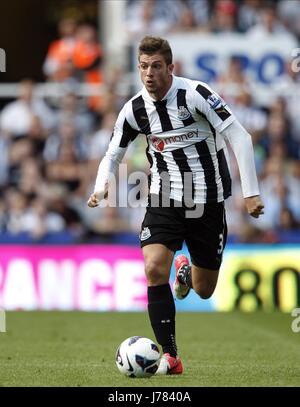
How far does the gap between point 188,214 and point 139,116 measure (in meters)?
0.83

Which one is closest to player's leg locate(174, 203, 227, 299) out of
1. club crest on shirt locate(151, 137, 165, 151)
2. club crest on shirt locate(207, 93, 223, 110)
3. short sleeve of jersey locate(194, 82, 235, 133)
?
club crest on shirt locate(151, 137, 165, 151)

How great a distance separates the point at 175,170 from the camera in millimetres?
8086

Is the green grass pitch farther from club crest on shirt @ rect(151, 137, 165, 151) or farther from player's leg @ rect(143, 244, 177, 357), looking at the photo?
club crest on shirt @ rect(151, 137, 165, 151)

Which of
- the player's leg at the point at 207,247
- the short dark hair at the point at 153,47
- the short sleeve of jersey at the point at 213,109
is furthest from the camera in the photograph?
the player's leg at the point at 207,247

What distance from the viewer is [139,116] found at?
8055mm

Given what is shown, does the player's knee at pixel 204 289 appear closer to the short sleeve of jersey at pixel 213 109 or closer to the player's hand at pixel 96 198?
the player's hand at pixel 96 198

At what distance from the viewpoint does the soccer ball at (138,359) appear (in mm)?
7414

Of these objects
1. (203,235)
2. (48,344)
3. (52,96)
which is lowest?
(48,344)

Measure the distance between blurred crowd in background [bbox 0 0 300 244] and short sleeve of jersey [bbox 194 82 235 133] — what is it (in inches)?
253

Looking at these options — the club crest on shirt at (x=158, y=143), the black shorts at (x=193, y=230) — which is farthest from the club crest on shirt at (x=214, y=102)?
the black shorts at (x=193, y=230)

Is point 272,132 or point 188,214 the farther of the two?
point 272,132

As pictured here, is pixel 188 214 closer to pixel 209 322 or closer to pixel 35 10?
pixel 209 322

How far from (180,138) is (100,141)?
724 cm

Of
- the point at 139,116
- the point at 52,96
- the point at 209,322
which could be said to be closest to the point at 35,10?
the point at 52,96
